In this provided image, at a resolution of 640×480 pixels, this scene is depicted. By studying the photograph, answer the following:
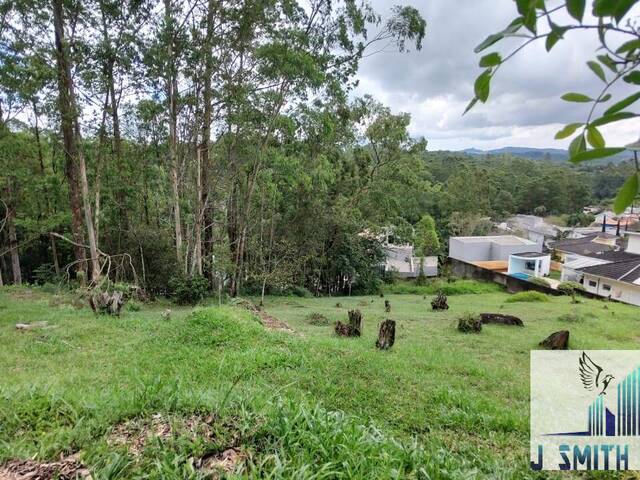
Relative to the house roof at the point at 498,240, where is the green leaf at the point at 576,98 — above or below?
above

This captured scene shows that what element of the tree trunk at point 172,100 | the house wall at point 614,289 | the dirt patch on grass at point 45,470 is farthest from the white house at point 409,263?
the dirt patch on grass at point 45,470

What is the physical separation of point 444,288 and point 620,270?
676cm

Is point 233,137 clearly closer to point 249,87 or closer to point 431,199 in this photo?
point 249,87

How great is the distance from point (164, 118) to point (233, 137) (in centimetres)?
178

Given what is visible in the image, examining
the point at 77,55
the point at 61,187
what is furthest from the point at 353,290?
the point at 77,55

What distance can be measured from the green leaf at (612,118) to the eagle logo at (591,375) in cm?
226

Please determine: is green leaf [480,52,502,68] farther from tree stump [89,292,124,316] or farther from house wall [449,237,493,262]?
house wall [449,237,493,262]

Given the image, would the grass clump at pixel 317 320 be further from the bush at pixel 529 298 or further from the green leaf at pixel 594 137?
the bush at pixel 529 298

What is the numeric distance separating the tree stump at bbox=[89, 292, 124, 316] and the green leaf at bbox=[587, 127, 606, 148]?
724 centimetres

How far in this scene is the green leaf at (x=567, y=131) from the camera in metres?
0.52

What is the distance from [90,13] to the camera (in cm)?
801

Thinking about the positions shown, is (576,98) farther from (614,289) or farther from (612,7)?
(614,289)

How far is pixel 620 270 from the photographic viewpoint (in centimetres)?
1538

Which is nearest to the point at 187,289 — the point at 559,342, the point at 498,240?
the point at 559,342
